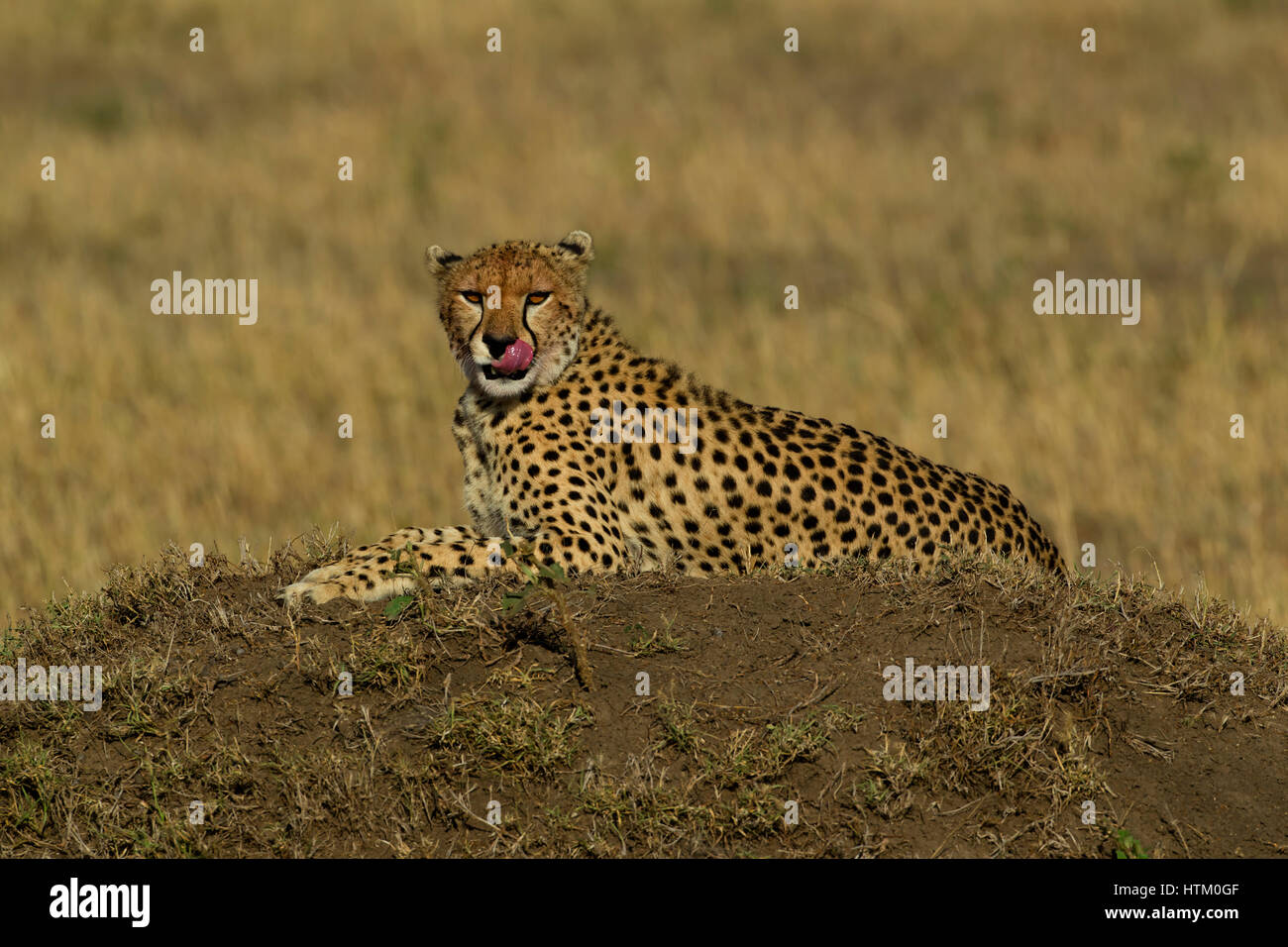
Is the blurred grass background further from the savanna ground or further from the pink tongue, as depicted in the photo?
the pink tongue

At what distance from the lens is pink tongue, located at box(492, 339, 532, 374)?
6234mm

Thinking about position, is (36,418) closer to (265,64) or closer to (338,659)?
(338,659)

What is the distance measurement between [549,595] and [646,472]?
107 cm

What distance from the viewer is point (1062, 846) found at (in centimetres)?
472

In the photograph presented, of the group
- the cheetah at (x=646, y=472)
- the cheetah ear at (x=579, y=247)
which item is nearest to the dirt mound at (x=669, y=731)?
the cheetah at (x=646, y=472)

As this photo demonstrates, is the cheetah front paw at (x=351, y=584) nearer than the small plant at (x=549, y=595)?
No

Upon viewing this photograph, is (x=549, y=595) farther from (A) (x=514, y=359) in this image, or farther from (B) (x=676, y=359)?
(B) (x=676, y=359)

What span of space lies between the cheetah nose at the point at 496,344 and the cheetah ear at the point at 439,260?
2.02ft

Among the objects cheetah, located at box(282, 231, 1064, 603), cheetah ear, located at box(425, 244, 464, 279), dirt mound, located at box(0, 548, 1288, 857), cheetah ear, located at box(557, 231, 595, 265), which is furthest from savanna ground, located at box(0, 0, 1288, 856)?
cheetah ear, located at box(557, 231, 595, 265)

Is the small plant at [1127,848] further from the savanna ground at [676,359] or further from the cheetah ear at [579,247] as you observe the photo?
the cheetah ear at [579,247]

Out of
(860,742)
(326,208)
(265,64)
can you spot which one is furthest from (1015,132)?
(860,742)

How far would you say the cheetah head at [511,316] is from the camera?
6.24 metres

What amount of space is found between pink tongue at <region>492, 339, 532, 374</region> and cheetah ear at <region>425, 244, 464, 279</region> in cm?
61

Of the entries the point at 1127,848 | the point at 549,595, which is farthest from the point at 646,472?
the point at 1127,848
